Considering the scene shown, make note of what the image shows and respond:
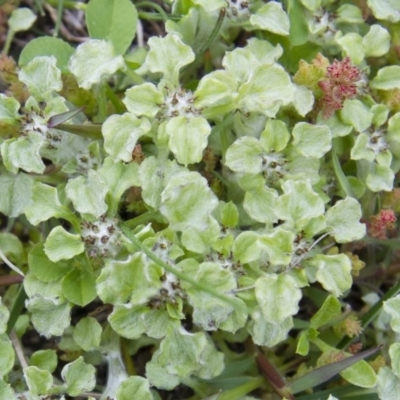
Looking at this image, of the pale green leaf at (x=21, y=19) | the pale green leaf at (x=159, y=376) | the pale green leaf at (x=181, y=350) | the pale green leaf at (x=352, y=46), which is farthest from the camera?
A: the pale green leaf at (x=21, y=19)

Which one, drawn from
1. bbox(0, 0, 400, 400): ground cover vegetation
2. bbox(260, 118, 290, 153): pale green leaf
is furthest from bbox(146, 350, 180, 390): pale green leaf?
bbox(260, 118, 290, 153): pale green leaf

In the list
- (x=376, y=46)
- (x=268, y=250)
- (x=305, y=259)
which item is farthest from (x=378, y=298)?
(x=376, y=46)

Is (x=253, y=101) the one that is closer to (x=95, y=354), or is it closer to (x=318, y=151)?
(x=318, y=151)

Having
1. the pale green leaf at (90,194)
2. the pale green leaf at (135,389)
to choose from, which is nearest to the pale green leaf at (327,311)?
the pale green leaf at (135,389)

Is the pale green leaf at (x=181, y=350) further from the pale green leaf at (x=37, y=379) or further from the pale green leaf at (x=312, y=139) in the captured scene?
the pale green leaf at (x=312, y=139)

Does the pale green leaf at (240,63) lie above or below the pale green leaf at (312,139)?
above

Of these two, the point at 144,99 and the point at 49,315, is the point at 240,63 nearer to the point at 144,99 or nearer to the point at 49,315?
the point at 144,99
